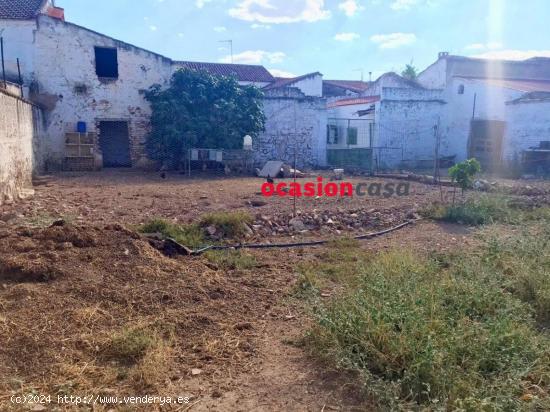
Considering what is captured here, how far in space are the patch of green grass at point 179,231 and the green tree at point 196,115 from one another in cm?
951

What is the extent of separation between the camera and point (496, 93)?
19.2 metres

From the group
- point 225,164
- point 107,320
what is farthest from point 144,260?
point 225,164

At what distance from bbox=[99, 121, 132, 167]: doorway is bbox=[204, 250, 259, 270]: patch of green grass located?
42.5 feet

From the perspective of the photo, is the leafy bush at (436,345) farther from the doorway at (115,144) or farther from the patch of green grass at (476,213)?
the doorway at (115,144)

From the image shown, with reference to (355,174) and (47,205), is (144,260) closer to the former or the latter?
(47,205)

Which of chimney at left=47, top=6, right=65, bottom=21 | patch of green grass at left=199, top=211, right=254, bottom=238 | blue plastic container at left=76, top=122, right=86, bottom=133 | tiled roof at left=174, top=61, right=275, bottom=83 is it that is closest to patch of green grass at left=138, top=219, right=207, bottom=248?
patch of green grass at left=199, top=211, right=254, bottom=238

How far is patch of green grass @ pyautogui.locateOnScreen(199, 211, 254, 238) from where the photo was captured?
636 cm

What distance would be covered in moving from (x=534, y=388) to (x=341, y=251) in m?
3.27

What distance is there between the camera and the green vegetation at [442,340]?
2.46 meters

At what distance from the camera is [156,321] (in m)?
3.43

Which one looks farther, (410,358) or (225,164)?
(225,164)

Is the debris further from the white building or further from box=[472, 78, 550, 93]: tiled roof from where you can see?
box=[472, 78, 550, 93]: tiled roof

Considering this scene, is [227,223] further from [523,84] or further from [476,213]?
[523,84]

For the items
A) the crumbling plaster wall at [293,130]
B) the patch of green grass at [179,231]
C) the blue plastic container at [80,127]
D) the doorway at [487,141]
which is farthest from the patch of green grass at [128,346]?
the doorway at [487,141]
